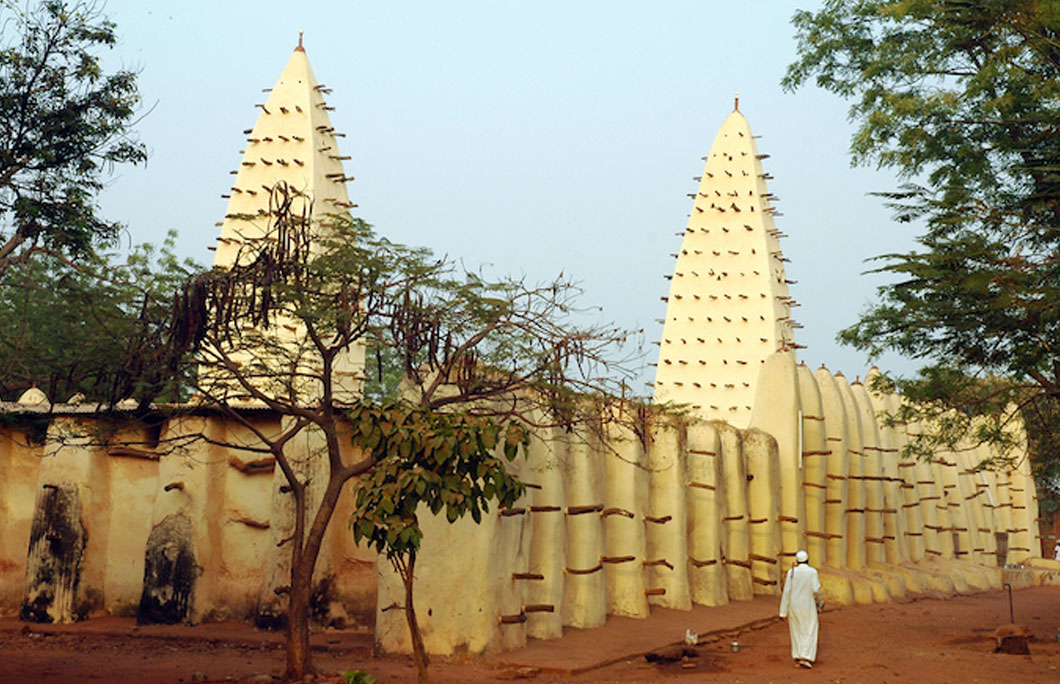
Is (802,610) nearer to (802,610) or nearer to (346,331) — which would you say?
(802,610)

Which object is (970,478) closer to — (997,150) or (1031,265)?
(997,150)

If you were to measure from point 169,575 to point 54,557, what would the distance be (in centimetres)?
180

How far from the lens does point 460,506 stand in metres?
9.92

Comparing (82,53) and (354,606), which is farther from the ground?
(82,53)

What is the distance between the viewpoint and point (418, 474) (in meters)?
9.88

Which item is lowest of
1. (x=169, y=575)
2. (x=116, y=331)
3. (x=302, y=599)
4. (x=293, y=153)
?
(x=302, y=599)

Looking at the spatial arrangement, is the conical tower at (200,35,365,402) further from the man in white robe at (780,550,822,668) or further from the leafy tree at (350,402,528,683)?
the leafy tree at (350,402,528,683)

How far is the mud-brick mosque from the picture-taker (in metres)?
13.6

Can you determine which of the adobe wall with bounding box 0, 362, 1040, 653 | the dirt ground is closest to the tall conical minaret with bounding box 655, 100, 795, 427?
the adobe wall with bounding box 0, 362, 1040, 653

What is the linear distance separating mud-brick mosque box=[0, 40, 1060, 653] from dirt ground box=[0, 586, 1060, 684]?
56 cm

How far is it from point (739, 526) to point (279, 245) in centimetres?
1095

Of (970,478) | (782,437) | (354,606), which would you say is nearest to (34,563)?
(354,606)

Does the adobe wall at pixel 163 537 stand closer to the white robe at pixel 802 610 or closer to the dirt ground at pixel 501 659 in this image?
the dirt ground at pixel 501 659

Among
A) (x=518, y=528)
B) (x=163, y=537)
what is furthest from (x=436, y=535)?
(x=163, y=537)
